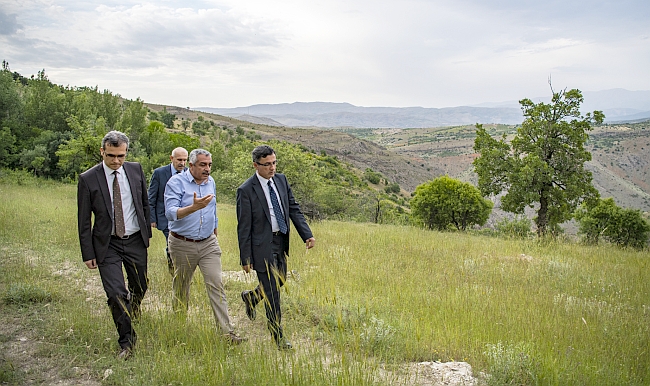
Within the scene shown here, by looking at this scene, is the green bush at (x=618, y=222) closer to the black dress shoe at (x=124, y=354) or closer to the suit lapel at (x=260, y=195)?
the suit lapel at (x=260, y=195)

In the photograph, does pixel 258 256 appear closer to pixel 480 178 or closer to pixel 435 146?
pixel 480 178

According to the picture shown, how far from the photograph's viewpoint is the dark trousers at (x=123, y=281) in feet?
14.1

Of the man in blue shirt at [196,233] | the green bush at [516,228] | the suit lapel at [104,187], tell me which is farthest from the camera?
the green bush at [516,228]

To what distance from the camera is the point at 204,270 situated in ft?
16.0

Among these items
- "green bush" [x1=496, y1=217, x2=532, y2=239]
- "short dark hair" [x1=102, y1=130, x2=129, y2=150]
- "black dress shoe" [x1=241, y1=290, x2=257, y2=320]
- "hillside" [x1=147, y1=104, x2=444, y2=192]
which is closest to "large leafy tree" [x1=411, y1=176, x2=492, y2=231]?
"green bush" [x1=496, y1=217, x2=532, y2=239]

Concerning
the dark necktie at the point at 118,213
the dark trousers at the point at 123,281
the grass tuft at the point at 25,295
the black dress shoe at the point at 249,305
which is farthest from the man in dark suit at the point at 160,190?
the dark necktie at the point at 118,213

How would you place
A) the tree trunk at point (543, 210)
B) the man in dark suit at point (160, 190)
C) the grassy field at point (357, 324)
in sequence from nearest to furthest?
the grassy field at point (357, 324)
the man in dark suit at point (160, 190)
the tree trunk at point (543, 210)

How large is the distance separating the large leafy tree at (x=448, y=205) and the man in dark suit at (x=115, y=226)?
109 ft

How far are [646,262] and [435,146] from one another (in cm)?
15363

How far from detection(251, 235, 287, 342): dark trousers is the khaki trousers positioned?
0.48 metres

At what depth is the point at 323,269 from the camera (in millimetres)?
8055

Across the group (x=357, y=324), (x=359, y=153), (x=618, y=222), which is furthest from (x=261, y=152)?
(x=359, y=153)

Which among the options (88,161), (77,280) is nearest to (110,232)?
(77,280)

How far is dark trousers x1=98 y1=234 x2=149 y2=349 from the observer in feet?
14.1
